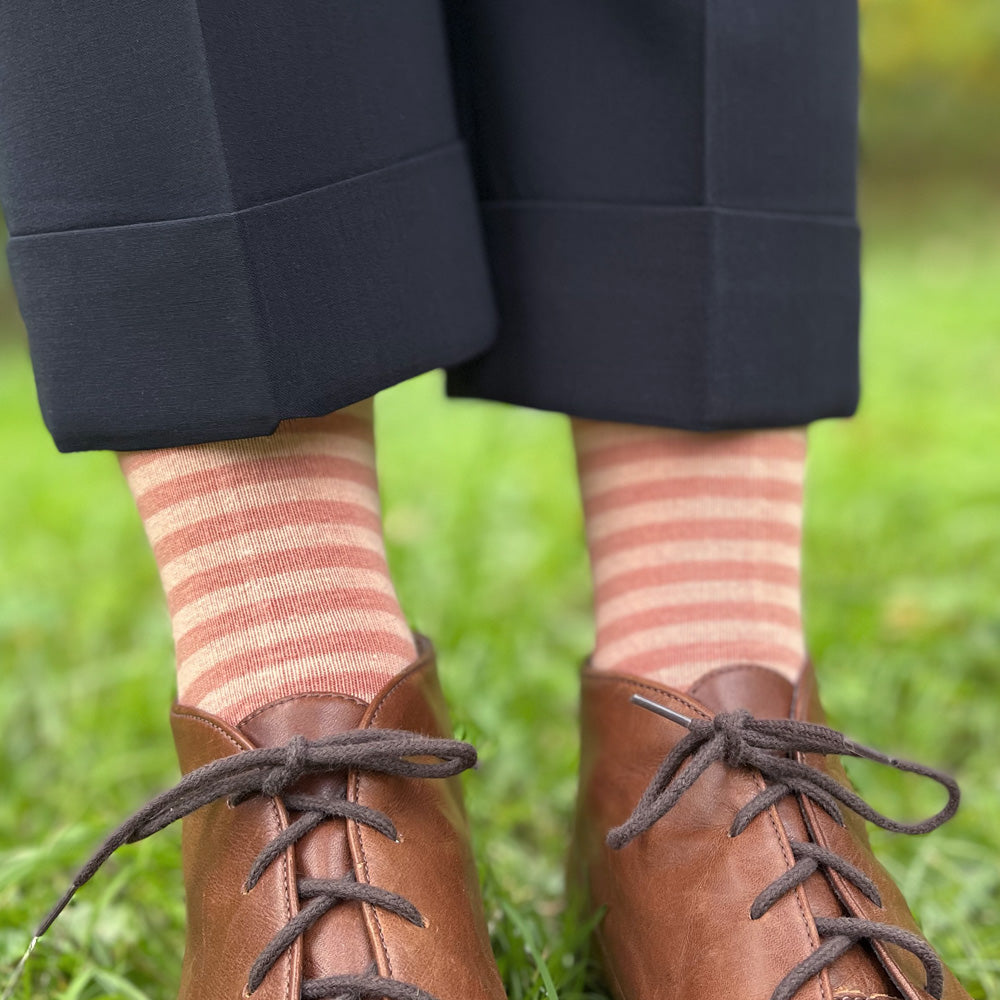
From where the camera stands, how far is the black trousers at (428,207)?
1.94 ft

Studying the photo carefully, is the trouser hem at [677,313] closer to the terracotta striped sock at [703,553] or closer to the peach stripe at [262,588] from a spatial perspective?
the terracotta striped sock at [703,553]

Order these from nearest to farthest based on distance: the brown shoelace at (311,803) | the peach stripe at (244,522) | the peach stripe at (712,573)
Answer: the brown shoelace at (311,803) < the peach stripe at (244,522) < the peach stripe at (712,573)

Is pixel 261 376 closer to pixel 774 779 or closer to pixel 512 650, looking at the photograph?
pixel 774 779

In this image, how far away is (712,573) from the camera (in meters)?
0.78

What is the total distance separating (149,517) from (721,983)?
45 centimetres

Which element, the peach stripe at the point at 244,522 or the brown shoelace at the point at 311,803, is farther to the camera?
the peach stripe at the point at 244,522

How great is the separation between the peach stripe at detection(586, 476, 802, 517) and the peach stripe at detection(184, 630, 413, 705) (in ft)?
0.77

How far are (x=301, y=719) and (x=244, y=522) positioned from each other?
13cm

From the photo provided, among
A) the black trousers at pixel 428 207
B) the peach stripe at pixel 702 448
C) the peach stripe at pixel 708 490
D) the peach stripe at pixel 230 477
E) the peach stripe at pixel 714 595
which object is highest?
the black trousers at pixel 428 207

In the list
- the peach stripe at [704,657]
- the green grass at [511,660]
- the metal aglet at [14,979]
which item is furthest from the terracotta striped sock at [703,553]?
the metal aglet at [14,979]

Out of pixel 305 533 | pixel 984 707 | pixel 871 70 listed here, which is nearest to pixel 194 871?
pixel 305 533

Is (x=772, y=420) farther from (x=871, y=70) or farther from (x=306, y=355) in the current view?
(x=871, y=70)

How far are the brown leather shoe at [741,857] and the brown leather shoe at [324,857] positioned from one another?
105 millimetres

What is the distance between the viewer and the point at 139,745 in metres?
1.19
